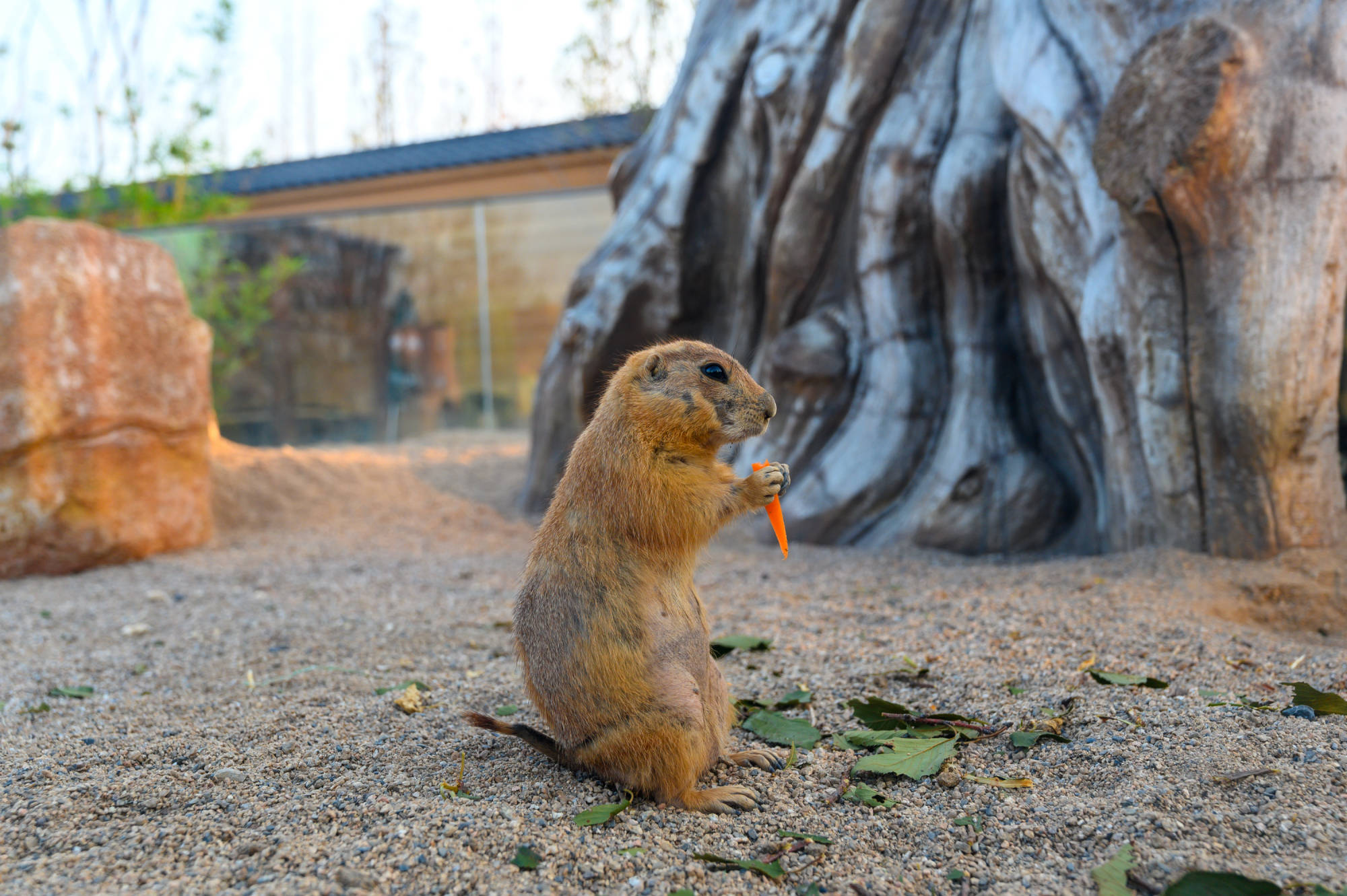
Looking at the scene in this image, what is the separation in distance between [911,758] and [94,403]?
19.2 ft

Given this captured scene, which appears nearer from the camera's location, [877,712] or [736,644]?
[877,712]

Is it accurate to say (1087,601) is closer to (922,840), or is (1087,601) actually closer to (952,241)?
(922,840)

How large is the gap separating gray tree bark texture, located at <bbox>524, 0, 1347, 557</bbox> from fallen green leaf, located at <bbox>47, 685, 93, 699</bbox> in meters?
3.82

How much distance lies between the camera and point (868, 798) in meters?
2.38

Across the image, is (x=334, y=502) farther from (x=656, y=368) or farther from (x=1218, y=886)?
(x=1218, y=886)

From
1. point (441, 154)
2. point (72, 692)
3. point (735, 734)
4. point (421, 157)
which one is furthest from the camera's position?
point (421, 157)

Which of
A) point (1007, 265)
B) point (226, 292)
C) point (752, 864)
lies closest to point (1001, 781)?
point (752, 864)

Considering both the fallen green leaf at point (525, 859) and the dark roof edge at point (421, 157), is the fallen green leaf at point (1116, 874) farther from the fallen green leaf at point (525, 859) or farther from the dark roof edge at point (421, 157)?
the dark roof edge at point (421, 157)

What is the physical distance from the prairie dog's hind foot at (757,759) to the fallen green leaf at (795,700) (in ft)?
1.36

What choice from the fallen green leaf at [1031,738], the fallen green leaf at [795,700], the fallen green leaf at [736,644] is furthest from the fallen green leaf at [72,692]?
the fallen green leaf at [1031,738]

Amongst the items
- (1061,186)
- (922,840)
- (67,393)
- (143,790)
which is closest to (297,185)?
(67,393)

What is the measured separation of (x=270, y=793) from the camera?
2.44m

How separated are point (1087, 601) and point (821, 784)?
198cm

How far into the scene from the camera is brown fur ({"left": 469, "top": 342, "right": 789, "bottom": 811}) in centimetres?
241
